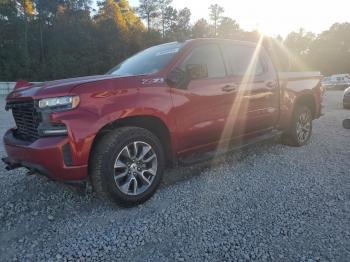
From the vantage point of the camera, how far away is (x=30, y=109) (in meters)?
3.59

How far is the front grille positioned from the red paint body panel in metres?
0.09

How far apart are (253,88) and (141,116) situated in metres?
2.09

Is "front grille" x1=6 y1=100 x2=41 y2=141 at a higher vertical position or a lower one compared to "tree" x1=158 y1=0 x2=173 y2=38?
lower

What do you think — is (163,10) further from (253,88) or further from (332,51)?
(253,88)

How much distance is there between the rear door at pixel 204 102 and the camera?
13.4 feet

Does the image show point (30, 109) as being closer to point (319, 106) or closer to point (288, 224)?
point (288, 224)

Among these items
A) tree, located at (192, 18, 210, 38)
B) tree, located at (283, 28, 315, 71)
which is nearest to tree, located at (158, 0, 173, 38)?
tree, located at (192, 18, 210, 38)

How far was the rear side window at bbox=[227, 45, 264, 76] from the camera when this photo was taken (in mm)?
4926

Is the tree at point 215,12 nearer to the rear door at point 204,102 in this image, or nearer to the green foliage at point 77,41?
the green foliage at point 77,41

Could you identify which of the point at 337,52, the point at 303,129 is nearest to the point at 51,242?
the point at 303,129

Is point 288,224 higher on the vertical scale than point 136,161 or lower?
lower

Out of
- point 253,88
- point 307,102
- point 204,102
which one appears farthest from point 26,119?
point 307,102

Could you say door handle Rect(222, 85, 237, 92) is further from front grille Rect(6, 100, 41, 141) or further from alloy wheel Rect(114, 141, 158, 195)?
front grille Rect(6, 100, 41, 141)

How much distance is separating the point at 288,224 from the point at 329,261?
60cm
